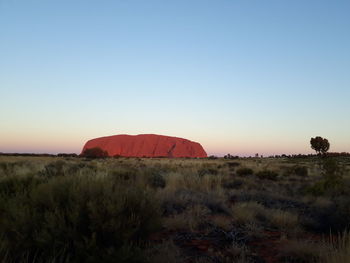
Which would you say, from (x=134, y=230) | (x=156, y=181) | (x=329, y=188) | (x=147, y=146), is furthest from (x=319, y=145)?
(x=147, y=146)

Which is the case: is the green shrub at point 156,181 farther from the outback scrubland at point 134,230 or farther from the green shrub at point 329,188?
the green shrub at point 329,188

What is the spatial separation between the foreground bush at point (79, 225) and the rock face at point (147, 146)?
133 meters

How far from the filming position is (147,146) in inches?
5709

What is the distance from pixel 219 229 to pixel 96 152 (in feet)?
263

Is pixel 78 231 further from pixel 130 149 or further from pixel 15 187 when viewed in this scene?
pixel 130 149

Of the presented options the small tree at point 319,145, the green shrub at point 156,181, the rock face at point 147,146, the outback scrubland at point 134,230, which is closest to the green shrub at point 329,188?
the small tree at point 319,145

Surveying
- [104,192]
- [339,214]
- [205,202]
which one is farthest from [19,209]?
[339,214]

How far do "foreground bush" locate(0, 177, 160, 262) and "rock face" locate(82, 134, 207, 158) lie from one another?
133m

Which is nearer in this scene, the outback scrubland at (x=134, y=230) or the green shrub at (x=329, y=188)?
the outback scrubland at (x=134, y=230)

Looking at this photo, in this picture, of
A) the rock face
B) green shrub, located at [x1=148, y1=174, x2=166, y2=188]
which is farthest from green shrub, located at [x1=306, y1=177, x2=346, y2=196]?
the rock face

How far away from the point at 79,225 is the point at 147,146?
141299 millimetres

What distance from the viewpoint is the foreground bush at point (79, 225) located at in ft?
12.5

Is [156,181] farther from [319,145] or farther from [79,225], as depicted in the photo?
[79,225]

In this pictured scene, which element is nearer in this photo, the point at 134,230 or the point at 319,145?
the point at 134,230
